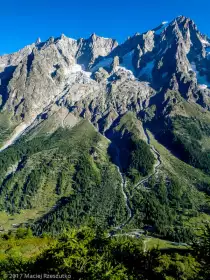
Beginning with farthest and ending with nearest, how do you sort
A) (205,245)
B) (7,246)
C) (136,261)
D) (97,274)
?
1. (7,246)
2. (136,261)
3. (97,274)
4. (205,245)

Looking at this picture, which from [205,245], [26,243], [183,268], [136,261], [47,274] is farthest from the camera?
[183,268]

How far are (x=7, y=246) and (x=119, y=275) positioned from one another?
231 ft

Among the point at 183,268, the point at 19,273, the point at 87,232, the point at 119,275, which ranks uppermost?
the point at 87,232

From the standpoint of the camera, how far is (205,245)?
114 feet

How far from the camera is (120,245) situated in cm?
6662

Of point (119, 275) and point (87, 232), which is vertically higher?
point (87, 232)

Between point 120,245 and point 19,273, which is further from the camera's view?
point 120,245

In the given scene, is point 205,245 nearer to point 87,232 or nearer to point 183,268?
point 87,232

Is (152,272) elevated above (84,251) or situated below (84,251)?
below

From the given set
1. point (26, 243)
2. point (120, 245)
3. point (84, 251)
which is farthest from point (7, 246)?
point (84, 251)

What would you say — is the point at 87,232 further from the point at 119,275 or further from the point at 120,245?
the point at 120,245

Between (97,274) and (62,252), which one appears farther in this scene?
(62,252)

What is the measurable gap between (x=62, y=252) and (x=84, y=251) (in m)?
3.11

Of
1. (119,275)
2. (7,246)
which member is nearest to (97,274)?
(119,275)
